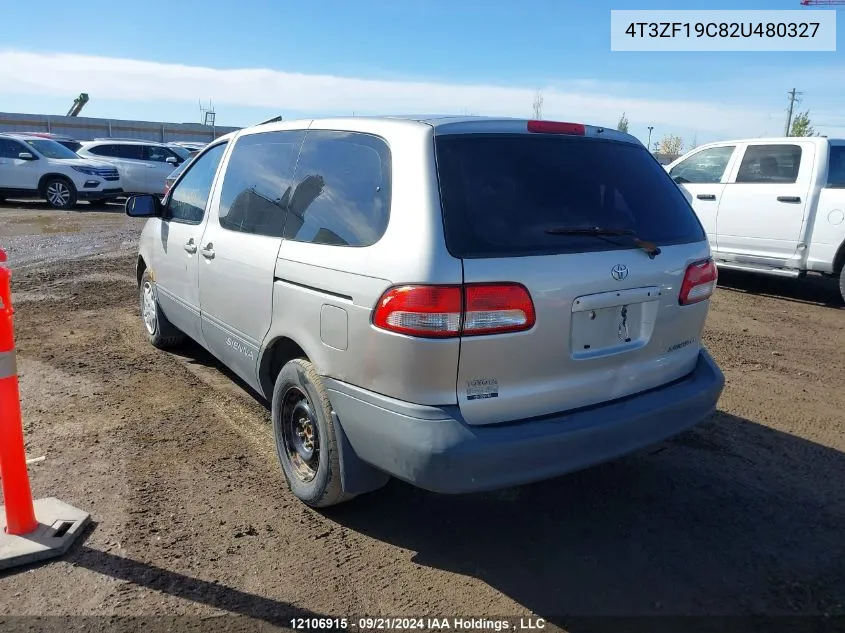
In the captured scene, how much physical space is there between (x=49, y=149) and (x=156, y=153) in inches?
116

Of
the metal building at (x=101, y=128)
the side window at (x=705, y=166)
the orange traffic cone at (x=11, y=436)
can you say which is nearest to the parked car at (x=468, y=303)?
the orange traffic cone at (x=11, y=436)

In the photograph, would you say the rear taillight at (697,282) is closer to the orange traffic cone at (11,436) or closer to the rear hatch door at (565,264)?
the rear hatch door at (565,264)

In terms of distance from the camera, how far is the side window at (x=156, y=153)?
18812 mm

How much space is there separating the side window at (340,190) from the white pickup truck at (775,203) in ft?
21.9

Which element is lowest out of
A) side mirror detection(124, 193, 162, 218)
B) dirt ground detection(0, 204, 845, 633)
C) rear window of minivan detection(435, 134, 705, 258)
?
dirt ground detection(0, 204, 845, 633)

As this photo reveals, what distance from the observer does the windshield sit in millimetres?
16547

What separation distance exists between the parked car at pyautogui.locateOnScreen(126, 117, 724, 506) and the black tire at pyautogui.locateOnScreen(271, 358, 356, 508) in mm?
11

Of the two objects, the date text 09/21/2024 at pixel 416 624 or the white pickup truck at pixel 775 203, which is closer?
the date text 09/21/2024 at pixel 416 624

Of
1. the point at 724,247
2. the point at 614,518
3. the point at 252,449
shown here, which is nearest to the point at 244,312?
the point at 252,449

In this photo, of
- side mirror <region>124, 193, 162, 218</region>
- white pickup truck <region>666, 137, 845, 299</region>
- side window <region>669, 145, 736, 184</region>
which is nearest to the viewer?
side mirror <region>124, 193, 162, 218</region>

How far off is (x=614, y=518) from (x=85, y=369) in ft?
13.4

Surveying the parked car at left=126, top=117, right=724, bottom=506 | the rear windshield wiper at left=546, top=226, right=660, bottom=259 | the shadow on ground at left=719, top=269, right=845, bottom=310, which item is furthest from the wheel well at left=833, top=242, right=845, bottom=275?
the rear windshield wiper at left=546, top=226, right=660, bottom=259

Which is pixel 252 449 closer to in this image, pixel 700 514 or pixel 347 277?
pixel 347 277

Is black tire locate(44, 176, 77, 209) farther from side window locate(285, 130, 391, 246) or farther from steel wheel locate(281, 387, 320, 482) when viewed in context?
steel wheel locate(281, 387, 320, 482)
